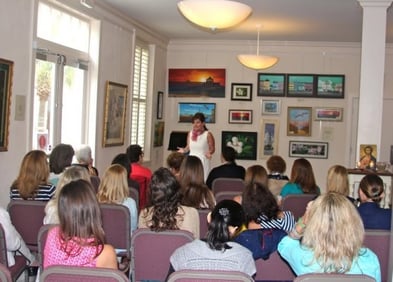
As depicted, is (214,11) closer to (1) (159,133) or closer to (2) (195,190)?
(2) (195,190)

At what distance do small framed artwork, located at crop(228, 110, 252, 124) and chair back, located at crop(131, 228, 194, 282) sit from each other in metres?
7.90

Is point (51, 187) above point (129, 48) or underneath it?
underneath

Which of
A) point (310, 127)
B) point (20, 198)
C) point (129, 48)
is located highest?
point (129, 48)

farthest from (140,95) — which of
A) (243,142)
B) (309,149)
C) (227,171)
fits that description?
(227,171)

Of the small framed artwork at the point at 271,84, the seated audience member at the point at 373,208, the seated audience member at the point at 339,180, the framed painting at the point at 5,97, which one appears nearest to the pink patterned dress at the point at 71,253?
the seated audience member at the point at 373,208

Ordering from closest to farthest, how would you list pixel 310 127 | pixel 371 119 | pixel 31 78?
pixel 31 78 < pixel 371 119 < pixel 310 127

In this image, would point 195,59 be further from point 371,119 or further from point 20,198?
point 20,198

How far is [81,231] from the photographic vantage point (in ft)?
8.47

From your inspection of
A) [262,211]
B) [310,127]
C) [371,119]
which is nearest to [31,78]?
[262,211]

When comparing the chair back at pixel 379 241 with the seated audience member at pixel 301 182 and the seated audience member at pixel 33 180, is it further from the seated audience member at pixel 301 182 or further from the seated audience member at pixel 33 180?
the seated audience member at pixel 33 180

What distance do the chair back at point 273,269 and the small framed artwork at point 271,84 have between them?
798 cm

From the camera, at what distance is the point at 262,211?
3617mm

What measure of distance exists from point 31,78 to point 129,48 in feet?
11.1

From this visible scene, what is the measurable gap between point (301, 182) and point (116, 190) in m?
2.17
